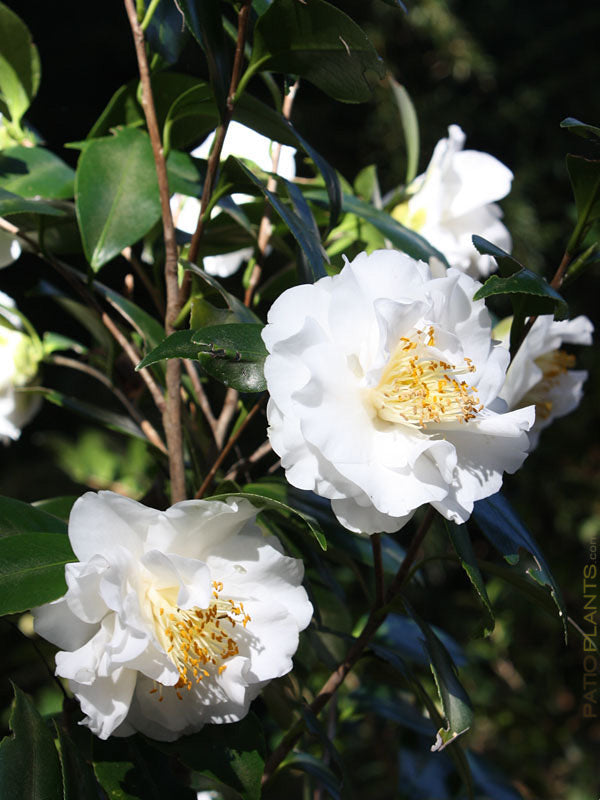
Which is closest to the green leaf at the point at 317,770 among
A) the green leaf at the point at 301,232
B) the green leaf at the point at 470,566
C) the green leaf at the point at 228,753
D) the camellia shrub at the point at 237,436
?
the camellia shrub at the point at 237,436

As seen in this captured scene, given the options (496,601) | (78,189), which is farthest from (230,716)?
(496,601)

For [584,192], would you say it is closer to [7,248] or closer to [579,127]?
[579,127]

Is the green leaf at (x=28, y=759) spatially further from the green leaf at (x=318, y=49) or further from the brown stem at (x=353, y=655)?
the green leaf at (x=318, y=49)

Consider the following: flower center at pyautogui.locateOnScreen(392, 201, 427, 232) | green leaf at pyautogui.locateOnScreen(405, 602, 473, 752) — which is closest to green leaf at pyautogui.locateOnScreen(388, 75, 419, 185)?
flower center at pyautogui.locateOnScreen(392, 201, 427, 232)

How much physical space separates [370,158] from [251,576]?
1793 millimetres

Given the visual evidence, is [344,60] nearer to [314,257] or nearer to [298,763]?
[314,257]

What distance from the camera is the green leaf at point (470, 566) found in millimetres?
430

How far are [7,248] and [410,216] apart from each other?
0.37 metres

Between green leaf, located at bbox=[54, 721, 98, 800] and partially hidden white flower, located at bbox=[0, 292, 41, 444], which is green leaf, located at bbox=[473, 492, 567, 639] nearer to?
green leaf, located at bbox=[54, 721, 98, 800]

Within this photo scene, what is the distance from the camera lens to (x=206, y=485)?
533 millimetres

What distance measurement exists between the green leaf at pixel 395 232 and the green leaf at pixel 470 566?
0.23m

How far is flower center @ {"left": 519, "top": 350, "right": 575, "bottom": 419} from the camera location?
27.4 inches

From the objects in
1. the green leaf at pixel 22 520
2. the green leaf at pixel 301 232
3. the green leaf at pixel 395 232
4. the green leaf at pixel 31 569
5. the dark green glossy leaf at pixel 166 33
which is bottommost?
the green leaf at pixel 22 520

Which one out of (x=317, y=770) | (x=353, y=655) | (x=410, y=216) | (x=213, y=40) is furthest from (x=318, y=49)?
(x=317, y=770)
